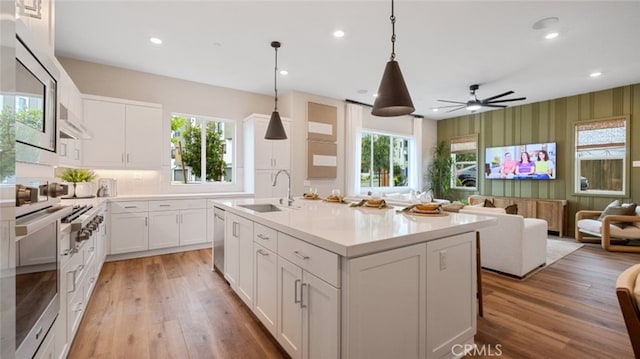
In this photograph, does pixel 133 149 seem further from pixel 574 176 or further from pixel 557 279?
pixel 574 176

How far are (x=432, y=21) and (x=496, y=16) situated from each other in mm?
659

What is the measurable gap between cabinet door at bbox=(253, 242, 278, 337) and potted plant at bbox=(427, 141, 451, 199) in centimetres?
704

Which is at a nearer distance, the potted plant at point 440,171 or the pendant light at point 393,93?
the pendant light at point 393,93

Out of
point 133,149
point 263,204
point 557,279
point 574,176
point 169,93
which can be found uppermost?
point 169,93

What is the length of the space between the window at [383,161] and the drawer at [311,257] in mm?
5334

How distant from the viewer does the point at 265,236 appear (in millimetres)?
2070

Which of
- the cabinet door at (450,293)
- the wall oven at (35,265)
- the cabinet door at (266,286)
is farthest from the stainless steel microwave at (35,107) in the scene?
the cabinet door at (450,293)

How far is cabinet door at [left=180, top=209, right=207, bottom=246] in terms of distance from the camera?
4465 millimetres

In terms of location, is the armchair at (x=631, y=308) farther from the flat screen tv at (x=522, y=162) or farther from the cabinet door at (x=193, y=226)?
the flat screen tv at (x=522, y=162)

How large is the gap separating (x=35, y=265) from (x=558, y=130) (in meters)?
8.20

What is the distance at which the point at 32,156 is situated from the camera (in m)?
1.23

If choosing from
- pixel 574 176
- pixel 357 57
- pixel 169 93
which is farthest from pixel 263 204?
pixel 574 176

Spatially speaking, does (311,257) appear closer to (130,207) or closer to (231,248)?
(231,248)

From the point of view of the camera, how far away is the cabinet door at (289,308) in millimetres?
1659
